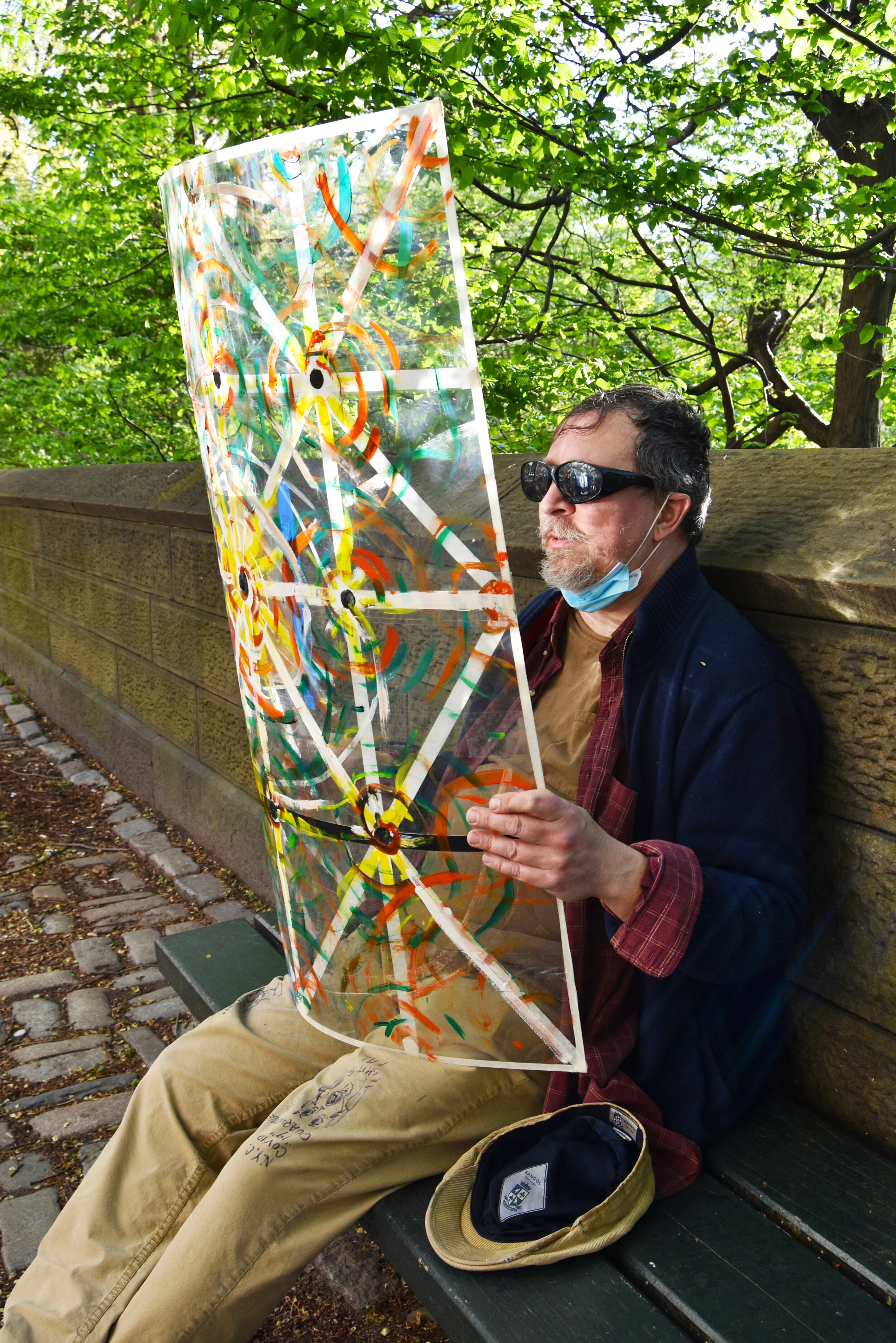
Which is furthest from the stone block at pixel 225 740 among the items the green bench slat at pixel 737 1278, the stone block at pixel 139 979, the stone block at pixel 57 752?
the green bench slat at pixel 737 1278

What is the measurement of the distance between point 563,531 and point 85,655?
5.29 metres

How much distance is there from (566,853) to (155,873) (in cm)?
362

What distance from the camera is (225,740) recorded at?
457 cm

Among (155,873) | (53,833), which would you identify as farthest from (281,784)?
(53,833)

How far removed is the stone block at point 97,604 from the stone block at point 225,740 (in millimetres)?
789

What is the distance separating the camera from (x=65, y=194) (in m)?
8.81

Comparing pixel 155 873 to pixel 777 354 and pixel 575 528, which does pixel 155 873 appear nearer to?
pixel 575 528

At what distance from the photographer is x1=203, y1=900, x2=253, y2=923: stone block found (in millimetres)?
4277

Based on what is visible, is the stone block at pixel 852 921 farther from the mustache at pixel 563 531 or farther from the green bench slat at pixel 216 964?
the green bench slat at pixel 216 964

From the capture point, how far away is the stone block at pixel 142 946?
13.0ft

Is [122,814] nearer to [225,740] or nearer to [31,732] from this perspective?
[225,740]

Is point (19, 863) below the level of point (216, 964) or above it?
below

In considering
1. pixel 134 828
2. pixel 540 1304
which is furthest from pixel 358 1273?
pixel 134 828

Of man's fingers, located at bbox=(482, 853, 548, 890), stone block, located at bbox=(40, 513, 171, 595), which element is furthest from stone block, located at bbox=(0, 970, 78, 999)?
man's fingers, located at bbox=(482, 853, 548, 890)
